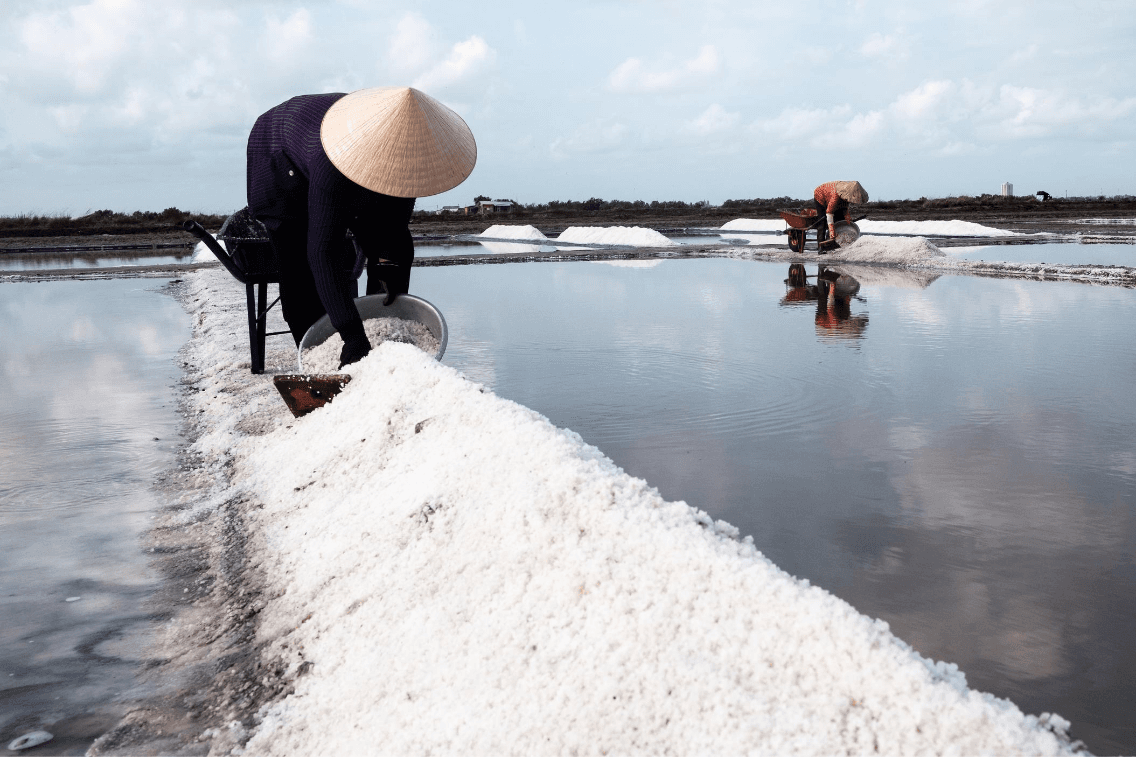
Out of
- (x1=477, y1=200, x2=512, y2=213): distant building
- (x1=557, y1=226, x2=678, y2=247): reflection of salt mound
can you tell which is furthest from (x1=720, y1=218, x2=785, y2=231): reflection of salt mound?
(x1=477, y1=200, x2=512, y2=213): distant building

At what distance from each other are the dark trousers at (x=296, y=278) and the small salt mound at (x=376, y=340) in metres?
0.17

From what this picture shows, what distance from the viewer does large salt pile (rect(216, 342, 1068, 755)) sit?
1243 mm

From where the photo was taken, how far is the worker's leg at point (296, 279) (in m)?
3.53

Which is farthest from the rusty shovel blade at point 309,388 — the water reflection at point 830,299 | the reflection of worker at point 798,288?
the reflection of worker at point 798,288

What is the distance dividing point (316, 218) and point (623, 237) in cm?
1685

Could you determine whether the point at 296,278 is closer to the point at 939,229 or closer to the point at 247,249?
the point at 247,249

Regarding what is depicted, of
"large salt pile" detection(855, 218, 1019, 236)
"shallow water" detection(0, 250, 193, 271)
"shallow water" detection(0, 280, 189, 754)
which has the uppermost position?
"large salt pile" detection(855, 218, 1019, 236)

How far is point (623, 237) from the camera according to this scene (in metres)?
19.5

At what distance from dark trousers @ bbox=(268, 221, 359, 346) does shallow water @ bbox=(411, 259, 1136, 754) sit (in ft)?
3.00

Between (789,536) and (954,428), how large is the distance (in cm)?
137

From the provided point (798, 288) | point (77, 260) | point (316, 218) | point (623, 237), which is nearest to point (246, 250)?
point (316, 218)

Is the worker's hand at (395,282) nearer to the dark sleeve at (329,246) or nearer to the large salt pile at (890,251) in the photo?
the dark sleeve at (329,246)

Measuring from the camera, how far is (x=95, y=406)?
410cm

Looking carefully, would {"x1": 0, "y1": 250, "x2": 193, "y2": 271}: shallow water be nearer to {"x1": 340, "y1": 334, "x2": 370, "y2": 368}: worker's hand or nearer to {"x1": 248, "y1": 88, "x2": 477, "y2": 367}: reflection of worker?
{"x1": 248, "y1": 88, "x2": 477, "y2": 367}: reflection of worker
